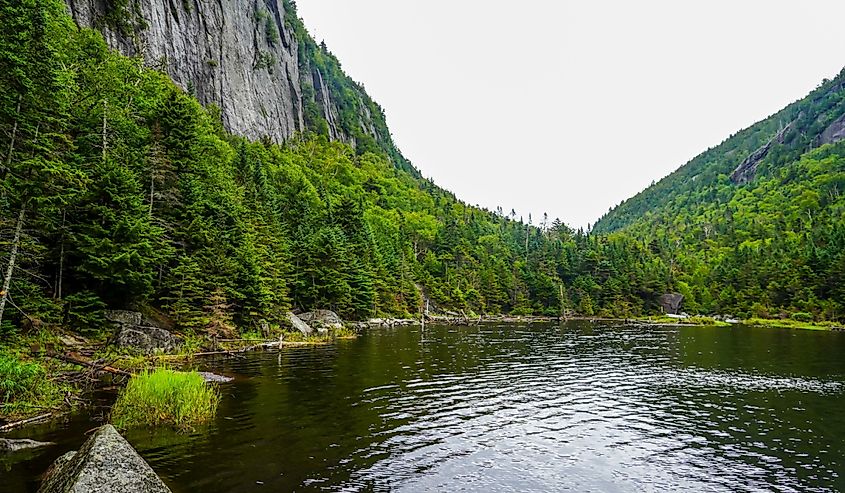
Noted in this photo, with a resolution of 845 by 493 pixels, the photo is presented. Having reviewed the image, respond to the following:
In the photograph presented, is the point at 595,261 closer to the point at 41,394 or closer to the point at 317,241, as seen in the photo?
the point at 317,241

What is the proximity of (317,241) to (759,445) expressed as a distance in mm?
57032

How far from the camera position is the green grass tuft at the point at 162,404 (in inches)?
698

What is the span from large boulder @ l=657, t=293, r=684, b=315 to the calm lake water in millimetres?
91226

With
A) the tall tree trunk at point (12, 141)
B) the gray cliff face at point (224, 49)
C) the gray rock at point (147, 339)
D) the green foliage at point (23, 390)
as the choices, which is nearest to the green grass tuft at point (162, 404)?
the green foliage at point (23, 390)

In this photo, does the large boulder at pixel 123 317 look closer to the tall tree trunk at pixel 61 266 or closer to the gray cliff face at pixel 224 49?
the tall tree trunk at pixel 61 266

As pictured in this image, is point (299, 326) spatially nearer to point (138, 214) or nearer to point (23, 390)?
point (138, 214)

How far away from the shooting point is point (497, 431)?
1916cm

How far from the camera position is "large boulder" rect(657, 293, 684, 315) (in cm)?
12262

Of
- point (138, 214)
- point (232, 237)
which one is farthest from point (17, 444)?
point (232, 237)

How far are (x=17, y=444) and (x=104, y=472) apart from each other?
24.0ft

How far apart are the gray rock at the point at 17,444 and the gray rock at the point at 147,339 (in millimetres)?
15675

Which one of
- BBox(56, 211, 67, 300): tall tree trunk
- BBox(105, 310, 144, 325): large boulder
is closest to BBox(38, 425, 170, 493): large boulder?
BBox(56, 211, 67, 300): tall tree trunk

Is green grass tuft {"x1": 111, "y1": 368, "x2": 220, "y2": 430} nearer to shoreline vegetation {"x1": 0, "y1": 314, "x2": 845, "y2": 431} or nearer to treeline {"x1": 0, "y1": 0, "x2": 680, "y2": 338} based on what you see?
shoreline vegetation {"x1": 0, "y1": 314, "x2": 845, "y2": 431}

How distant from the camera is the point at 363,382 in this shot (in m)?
28.4
